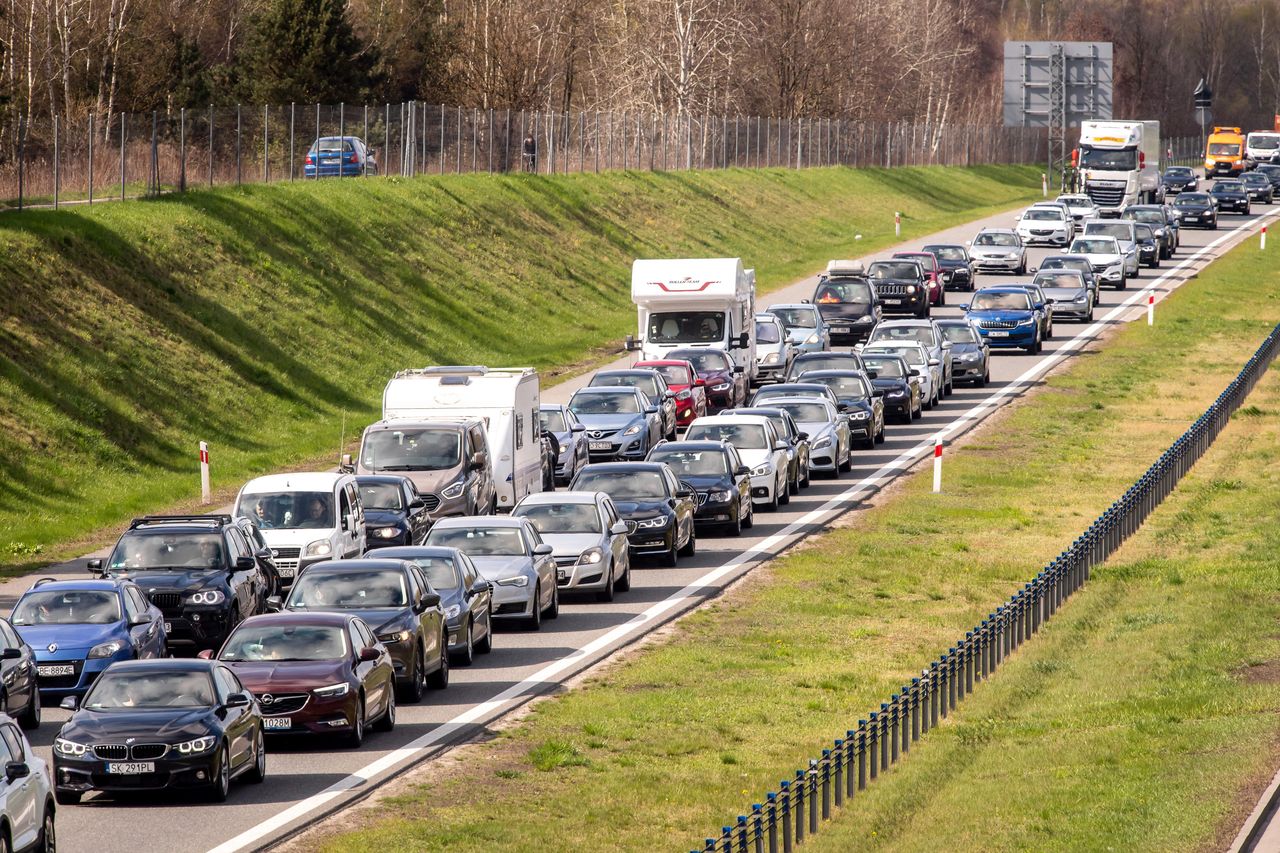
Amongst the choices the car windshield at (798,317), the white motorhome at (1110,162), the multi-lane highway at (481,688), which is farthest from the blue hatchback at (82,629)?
the white motorhome at (1110,162)

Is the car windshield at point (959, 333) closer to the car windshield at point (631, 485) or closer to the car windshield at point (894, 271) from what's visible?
the car windshield at point (894, 271)

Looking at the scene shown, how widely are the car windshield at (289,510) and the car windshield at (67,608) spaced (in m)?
5.80

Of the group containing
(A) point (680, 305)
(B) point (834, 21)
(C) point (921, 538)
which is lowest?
(C) point (921, 538)

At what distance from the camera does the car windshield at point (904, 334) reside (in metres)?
49.7

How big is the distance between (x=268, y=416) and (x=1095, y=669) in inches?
968

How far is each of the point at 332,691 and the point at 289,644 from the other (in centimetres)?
81

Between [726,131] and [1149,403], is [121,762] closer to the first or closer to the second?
[1149,403]

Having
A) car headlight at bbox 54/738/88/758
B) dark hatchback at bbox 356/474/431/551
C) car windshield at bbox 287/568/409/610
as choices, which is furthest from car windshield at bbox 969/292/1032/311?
car headlight at bbox 54/738/88/758

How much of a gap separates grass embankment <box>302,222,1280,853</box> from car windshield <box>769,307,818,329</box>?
1469 cm

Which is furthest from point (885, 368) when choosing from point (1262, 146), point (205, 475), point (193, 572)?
point (1262, 146)

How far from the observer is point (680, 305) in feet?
155

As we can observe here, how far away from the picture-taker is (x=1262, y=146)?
121875mm

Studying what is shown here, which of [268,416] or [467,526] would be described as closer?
[467,526]

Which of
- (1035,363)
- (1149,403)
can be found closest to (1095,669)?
(1149,403)
